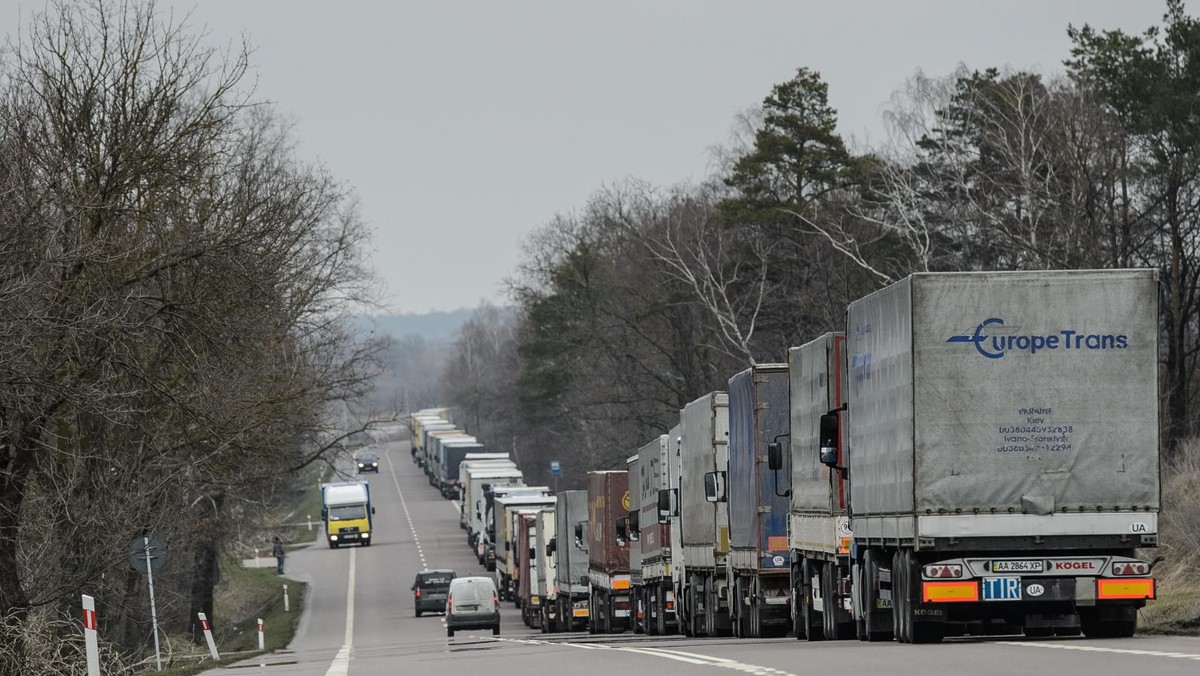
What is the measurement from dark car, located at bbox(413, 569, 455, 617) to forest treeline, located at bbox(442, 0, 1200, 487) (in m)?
11.4

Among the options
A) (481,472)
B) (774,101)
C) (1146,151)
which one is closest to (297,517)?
(481,472)

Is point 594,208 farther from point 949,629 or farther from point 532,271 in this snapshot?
point 949,629

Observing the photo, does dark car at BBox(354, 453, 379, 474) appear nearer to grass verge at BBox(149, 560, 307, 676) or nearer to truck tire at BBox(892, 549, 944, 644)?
grass verge at BBox(149, 560, 307, 676)

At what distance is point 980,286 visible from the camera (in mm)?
17500

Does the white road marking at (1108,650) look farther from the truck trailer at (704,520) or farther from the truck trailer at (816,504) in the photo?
the truck trailer at (704,520)

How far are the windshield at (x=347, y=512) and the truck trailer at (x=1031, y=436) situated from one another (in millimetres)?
72712

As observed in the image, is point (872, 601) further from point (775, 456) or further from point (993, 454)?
point (775, 456)

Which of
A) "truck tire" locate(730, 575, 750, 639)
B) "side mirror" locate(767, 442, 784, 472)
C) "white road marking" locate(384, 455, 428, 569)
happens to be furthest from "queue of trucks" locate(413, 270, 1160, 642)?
"white road marking" locate(384, 455, 428, 569)

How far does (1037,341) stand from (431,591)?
4061 centimetres

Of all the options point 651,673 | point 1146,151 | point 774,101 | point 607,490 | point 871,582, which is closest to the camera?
point 651,673

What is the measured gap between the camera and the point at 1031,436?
57.7ft

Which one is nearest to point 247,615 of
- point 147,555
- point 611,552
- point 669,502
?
point 611,552

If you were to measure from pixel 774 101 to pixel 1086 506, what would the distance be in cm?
5457

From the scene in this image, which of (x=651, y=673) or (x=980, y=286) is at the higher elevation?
(x=980, y=286)
